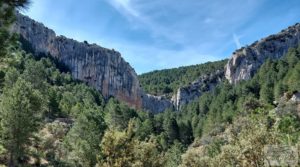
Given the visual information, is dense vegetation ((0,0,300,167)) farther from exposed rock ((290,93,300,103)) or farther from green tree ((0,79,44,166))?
exposed rock ((290,93,300,103))

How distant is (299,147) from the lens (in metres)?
21.7

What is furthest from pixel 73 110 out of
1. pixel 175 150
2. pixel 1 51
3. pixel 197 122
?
pixel 1 51

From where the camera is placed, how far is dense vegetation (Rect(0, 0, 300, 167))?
2398 cm

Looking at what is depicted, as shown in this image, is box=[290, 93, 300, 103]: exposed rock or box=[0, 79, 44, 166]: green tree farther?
box=[290, 93, 300, 103]: exposed rock

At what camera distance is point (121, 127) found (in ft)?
338

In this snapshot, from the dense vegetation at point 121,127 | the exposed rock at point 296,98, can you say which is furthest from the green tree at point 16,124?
the exposed rock at point 296,98

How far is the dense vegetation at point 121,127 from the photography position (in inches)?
944

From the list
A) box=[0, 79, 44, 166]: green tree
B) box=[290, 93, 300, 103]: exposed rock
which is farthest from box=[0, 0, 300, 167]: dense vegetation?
box=[290, 93, 300, 103]: exposed rock

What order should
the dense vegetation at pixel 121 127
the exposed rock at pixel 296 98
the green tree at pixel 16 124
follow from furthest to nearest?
the exposed rock at pixel 296 98 < the green tree at pixel 16 124 < the dense vegetation at pixel 121 127

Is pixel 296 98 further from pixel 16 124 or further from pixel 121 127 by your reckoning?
pixel 16 124

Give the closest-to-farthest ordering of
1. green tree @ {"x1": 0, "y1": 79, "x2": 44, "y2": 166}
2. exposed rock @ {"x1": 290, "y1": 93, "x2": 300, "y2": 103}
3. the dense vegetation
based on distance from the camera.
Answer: the dense vegetation < green tree @ {"x1": 0, "y1": 79, "x2": 44, "y2": 166} < exposed rock @ {"x1": 290, "y1": 93, "x2": 300, "y2": 103}

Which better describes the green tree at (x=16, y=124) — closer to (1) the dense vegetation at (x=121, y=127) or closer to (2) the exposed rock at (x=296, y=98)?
(1) the dense vegetation at (x=121, y=127)

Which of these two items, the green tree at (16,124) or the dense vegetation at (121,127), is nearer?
the dense vegetation at (121,127)

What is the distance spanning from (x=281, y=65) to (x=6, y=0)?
158m
